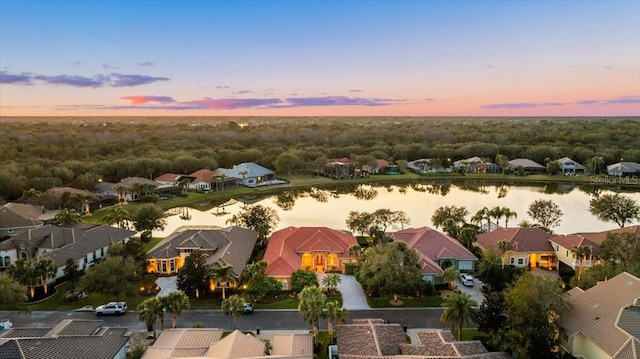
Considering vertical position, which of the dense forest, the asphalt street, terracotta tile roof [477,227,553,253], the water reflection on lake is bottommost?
the water reflection on lake

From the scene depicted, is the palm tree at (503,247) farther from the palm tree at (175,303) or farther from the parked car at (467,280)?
the palm tree at (175,303)

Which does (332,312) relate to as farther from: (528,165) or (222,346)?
(528,165)

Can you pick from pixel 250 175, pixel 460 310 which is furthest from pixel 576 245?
pixel 250 175

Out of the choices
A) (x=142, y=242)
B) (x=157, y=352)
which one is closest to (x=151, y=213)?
(x=142, y=242)

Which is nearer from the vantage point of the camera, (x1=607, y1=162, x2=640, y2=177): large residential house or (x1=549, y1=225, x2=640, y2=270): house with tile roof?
(x1=549, y1=225, x2=640, y2=270): house with tile roof

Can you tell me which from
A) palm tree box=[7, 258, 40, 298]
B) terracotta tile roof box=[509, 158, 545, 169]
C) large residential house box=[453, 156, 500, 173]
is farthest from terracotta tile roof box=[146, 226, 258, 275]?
terracotta tile roof box=[509, 158, 545, 169]

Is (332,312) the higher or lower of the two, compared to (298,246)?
higher

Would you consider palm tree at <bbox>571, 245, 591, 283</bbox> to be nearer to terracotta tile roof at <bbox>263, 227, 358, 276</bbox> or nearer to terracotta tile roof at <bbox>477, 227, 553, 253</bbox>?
terracotta tile roof at <bbox>477, 227, 553, 253</bbox>
